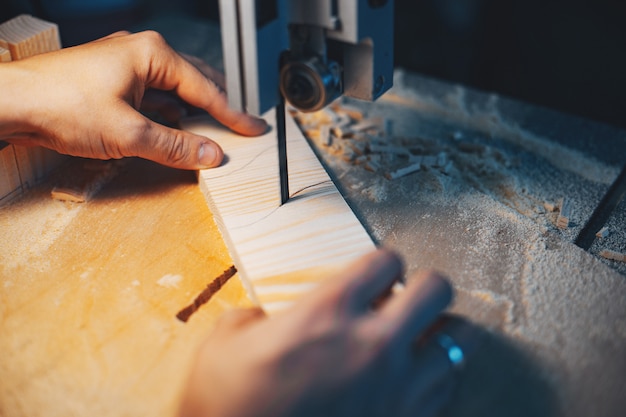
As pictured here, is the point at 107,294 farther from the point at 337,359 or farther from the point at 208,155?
the point at 337,359

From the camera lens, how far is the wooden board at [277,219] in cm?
115

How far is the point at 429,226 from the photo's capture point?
136 centimetres

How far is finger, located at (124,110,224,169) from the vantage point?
1.41 m

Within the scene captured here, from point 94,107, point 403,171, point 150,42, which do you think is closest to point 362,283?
A: point 403,171

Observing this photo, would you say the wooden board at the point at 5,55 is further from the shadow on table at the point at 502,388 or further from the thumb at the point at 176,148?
the shadow on table at the point at 502,388

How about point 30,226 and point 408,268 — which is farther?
point 30,226

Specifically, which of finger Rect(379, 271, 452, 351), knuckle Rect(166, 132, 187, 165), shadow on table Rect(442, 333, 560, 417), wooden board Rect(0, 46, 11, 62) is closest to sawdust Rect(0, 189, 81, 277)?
knuckle Rect(166, 132, 187, 165)

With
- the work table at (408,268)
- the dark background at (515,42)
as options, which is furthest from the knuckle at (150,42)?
the dark background at (515,42)

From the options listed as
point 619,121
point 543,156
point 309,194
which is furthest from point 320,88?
point 619,121

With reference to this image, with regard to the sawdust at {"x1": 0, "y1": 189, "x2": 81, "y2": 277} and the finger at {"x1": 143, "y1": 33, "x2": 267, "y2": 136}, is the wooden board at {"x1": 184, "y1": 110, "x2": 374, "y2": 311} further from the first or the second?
the sawdust at {"x1": 0, "y1": 189, "x2": 81, "y2": 277}

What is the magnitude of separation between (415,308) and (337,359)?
16cm

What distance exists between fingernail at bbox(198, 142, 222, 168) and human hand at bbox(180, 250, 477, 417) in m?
0.59

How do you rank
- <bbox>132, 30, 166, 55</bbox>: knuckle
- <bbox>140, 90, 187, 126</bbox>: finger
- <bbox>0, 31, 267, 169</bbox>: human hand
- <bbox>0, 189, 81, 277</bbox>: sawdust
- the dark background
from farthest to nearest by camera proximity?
the dark background → <bbox>140, 90, 187, 126</bbox>: finger → <bbox>132, 30, 166, 55</bbox>: knuckle → <bbox>0, 31, 267, 169</bbox>: human hand → <bbox>0, 189, 81, 277</bbox>: sawdust

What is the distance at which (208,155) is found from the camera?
1.46 m
